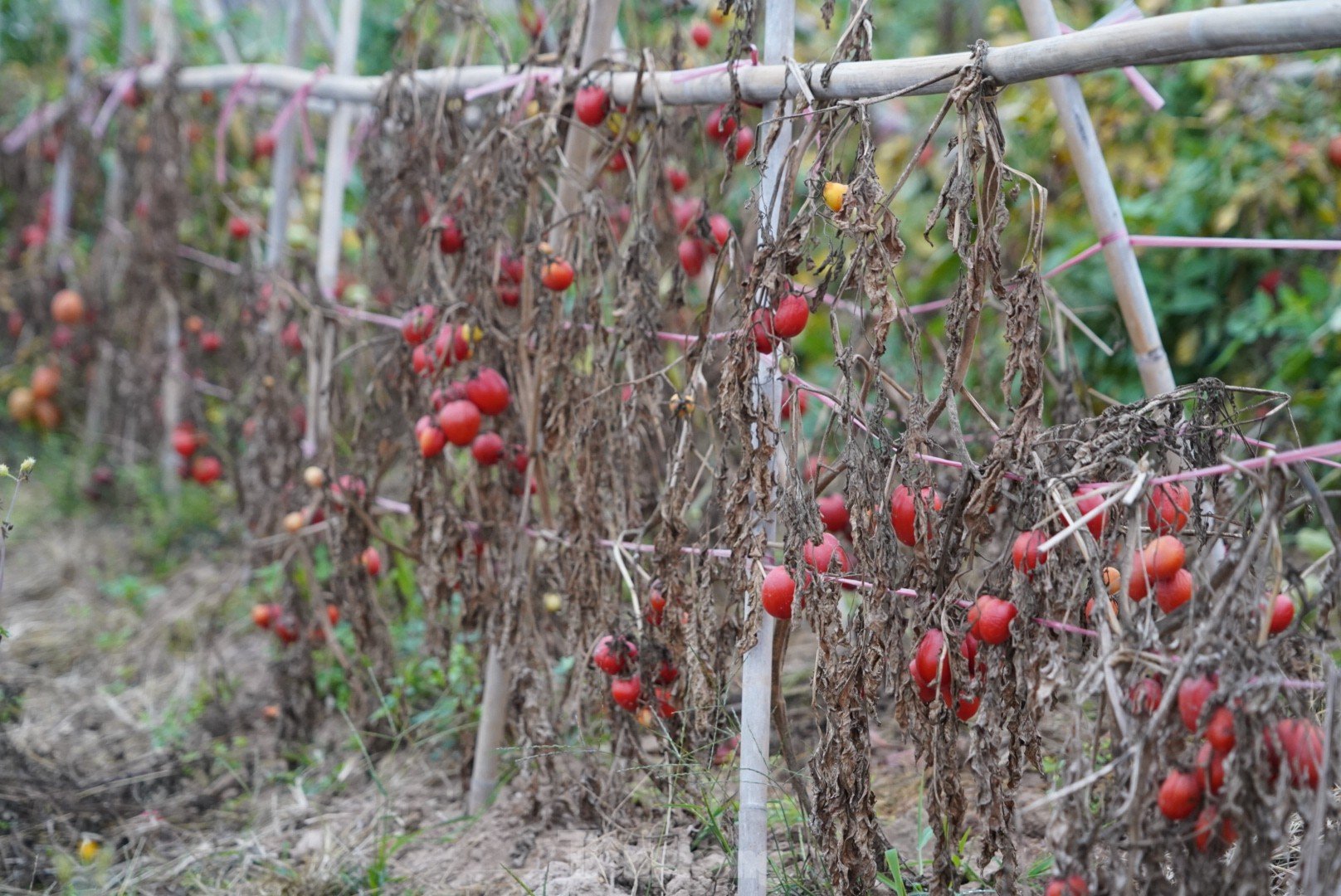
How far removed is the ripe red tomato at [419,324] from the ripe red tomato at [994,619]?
1116mm

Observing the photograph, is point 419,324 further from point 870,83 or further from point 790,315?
point 870,83

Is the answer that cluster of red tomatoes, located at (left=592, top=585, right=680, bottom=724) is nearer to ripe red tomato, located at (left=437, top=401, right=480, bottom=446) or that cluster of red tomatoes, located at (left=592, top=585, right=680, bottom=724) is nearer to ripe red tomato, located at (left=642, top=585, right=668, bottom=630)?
ripe red tomato, located at (left=642, top=585, right=668, bottom=630)

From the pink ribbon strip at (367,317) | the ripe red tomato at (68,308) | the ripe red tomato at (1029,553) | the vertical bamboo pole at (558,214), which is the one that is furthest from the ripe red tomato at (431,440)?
the ripe red tomato at (68,308)

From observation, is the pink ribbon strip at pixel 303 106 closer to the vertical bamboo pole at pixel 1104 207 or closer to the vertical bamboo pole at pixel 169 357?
the vertical bamboo pole at pixel 169 357

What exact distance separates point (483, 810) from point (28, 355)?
3222 millimetres

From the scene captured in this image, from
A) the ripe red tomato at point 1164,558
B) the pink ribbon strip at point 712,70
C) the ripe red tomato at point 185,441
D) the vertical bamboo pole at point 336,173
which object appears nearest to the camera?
the ripe red tomato at point 1164,558

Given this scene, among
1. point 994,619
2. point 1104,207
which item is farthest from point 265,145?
point 994,619

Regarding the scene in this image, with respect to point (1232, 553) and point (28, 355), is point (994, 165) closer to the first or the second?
point (1232, 553)

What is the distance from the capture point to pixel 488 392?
1889 mm

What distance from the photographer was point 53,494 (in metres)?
4.11

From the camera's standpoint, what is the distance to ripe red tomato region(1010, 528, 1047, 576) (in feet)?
4.14

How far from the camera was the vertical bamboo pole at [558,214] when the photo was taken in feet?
6.15

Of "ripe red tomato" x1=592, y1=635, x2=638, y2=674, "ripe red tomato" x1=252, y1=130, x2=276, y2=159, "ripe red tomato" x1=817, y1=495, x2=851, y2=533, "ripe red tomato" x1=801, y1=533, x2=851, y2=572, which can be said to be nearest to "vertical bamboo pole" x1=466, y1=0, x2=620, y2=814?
"ripe red tomato" x1=592, y1=635, x2=638, y2=674

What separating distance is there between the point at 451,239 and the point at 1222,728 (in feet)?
5.13
